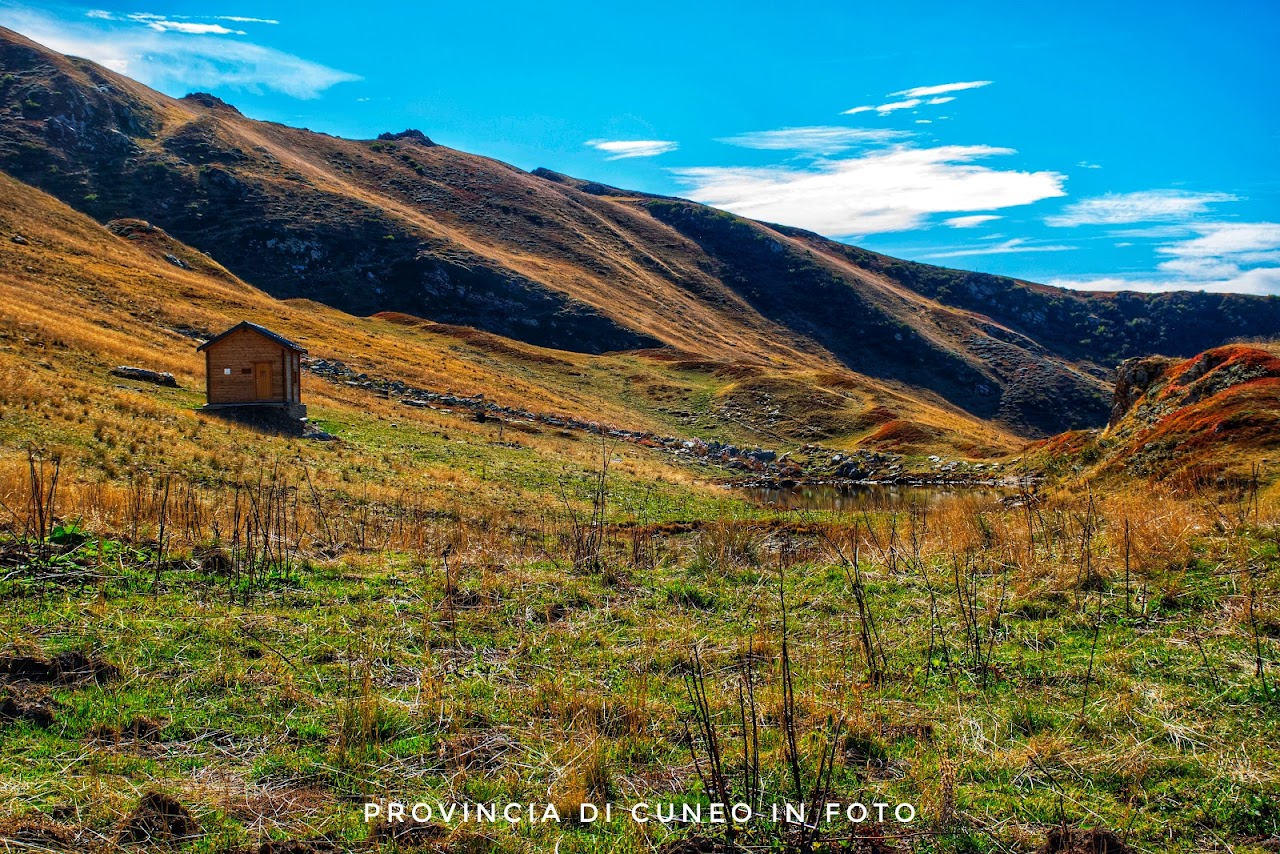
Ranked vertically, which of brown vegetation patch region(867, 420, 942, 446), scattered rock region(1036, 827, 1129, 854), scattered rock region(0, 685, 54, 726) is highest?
brown vegetation patch region(867, 420, 942, 446)

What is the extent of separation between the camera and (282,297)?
84750 millimetres

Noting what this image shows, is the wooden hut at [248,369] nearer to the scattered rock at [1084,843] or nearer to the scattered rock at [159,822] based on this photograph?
the scattered rock at [159,822]

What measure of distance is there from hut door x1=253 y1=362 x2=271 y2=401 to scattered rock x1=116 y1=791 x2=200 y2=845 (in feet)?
98.2

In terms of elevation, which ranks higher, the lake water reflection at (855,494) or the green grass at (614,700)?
the green grass at (614,700)

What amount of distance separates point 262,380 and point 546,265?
80.5m

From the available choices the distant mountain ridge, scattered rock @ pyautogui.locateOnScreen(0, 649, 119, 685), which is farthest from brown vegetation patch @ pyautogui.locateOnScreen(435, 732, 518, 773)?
the distant mountain ridge

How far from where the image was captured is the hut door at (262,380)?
31.0 m

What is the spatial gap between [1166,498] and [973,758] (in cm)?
804

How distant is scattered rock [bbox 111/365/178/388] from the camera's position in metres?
31.4

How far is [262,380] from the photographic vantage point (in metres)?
31.1

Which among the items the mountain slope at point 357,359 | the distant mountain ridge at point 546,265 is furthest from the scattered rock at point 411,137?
the mountain slope at point 357,359

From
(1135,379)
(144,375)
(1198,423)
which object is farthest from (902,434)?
(144,375)

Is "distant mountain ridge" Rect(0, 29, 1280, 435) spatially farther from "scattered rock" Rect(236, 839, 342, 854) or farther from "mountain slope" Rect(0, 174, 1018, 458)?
"scattered rock" Rect(236, 839, 342, 854)

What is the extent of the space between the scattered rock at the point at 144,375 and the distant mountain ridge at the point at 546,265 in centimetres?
5411
